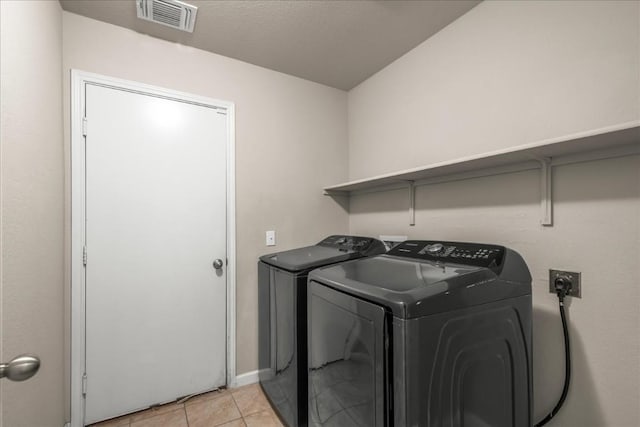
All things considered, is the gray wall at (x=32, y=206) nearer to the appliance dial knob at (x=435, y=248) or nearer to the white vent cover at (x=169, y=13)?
the white vent cover at (x=169, y=13)

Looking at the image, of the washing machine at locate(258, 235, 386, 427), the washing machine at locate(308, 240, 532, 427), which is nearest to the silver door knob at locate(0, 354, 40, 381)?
the washing machine at locate(308, 240, 532, 427)

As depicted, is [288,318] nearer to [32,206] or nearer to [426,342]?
[426,342]

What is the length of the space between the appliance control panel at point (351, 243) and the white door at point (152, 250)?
33.9 inches

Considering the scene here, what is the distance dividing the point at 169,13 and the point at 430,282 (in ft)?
6.97

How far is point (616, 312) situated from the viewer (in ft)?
3.85

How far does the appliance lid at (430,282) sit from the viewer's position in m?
0.96

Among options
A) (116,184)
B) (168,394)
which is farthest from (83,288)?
(168,394)

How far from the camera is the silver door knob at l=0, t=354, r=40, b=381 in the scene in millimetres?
572

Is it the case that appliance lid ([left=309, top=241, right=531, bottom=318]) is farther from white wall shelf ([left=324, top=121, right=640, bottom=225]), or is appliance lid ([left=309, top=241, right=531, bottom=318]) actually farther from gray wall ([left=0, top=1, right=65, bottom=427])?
gray wall ([left=0, top=1, right=65, bottom=427])

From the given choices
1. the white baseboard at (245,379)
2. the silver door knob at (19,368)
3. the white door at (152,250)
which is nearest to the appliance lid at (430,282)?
the silver door knob at (19,368)

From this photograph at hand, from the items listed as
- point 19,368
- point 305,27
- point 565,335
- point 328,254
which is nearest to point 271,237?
point 328,254

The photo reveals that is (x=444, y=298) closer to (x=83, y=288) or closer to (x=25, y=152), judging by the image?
(x=25, y=152)

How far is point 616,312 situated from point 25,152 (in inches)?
98.3

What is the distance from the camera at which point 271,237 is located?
7.69 feet
